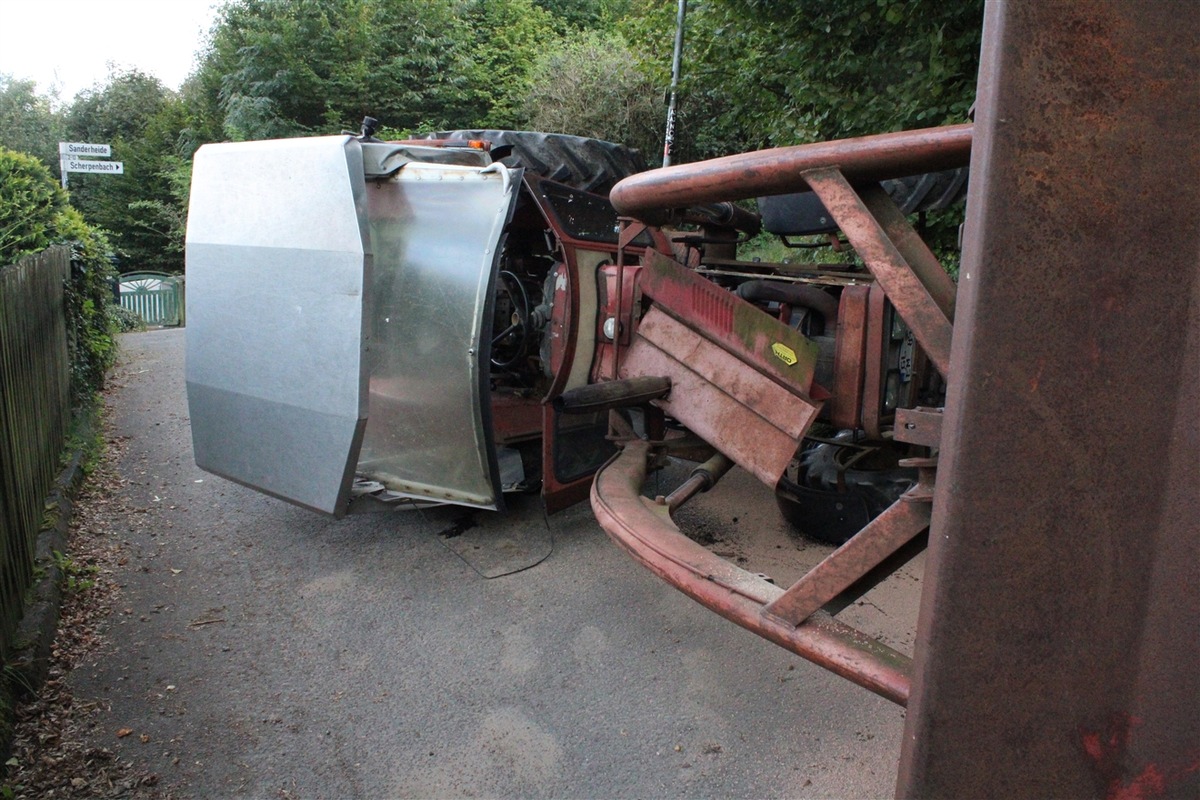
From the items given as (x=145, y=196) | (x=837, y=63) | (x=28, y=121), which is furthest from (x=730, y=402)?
(x=28, y=121)

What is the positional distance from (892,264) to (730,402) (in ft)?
4.61

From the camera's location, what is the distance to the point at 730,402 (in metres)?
3.11

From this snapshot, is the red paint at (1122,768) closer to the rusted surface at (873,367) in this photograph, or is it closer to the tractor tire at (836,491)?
the rusted surface at (873,367)

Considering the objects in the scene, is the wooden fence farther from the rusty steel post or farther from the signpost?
the signpost

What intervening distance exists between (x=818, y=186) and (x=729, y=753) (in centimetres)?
184

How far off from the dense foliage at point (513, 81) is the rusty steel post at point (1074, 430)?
17.9 ft

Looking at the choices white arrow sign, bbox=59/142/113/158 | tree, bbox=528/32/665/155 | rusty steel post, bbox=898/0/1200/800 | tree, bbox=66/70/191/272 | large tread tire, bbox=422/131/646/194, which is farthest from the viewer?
tree, bbox=66/70/191/272

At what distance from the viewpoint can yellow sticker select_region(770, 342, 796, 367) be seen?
303cm

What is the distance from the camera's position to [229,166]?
4152mm

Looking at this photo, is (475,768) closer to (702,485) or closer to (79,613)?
(702,485)

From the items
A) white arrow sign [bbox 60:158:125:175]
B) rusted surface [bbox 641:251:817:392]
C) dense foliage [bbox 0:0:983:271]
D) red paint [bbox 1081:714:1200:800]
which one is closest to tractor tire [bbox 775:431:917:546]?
rusted surface [bbox 641:251:817:392]

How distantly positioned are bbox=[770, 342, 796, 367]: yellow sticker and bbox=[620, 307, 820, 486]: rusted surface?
9 centimetres

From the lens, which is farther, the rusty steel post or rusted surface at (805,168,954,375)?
rusted surface at (805,168,954,375)

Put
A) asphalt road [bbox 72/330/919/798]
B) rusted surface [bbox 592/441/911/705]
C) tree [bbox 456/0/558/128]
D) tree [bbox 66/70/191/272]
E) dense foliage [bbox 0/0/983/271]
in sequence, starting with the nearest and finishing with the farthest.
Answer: rusted surface [bbox 592/441/911/705]
asphalt road [bbox 72/330/919/798]
dense foliage [bbox 0/0/983/271]
tree [bbox 456/0/558/128]
tree [bbox 66/70/191/272]
